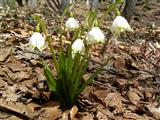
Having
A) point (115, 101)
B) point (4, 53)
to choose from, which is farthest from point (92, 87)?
point (4, 53)

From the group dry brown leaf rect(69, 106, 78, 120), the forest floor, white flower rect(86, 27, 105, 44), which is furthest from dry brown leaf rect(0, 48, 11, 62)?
white flower rect(86, 27, 105, 44)

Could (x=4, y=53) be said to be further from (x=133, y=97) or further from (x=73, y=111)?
(x=133, y=97)

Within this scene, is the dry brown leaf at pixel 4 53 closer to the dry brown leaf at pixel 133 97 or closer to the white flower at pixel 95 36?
the dry brown leaf at pixel 133 97

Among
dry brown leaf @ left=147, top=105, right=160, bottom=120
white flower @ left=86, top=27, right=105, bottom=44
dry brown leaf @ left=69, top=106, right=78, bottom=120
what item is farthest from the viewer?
dry brown leaf @ left=147, top=105, right=160, bottom=120

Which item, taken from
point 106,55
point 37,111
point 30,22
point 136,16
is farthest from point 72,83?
point 136,16

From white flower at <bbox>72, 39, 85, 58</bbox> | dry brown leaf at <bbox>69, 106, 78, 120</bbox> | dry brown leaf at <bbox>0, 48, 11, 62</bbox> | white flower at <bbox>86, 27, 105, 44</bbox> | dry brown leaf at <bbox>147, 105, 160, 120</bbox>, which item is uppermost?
white flower at <bbox>86, 27, 105, 44</bbox>

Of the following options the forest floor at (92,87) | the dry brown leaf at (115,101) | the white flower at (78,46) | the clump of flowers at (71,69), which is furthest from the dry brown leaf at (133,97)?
the white flower at (78,46)

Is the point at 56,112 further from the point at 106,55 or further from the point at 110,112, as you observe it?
the point at 106,55

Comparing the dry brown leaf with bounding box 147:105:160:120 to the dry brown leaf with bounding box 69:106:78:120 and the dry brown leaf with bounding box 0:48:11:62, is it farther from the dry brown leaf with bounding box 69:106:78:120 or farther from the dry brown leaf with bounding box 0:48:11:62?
the dry brown leaf with bounding box 0:48:11:62
